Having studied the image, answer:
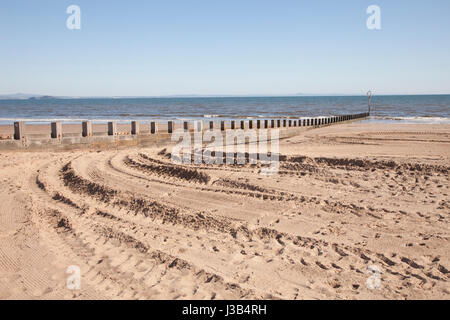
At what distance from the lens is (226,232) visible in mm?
5191

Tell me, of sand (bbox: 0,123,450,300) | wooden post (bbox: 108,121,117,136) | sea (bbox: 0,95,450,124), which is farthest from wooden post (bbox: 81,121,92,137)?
sea (bbox: 0,95,450,124)

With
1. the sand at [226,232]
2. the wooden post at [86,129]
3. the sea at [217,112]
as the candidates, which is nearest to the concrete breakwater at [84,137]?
the wooden post at [86,129]

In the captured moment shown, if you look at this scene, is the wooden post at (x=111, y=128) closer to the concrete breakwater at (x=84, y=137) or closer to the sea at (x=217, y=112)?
the concrete breakwater at (x=84, y=137)

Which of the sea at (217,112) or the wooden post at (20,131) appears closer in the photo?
the wooden post at (20,131)

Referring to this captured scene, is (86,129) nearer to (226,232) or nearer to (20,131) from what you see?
Result: (20,131)

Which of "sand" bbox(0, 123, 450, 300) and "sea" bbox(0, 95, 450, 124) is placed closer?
"sand" bbox(0, 123, 450, 300)

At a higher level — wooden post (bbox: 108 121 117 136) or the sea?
the sea

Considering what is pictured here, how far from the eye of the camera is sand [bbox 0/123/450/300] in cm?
381

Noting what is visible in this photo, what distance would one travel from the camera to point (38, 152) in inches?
395

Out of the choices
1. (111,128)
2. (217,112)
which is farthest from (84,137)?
(217,112)

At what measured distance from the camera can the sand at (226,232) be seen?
3.81 metres

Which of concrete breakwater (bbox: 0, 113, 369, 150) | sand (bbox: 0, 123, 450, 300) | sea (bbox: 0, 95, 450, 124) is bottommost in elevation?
sand (bbox: 0, 123, 450, 300)

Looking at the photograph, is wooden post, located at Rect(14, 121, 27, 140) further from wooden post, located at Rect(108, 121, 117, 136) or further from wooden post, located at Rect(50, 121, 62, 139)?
wooden post, located at Rect(108, 121, 117, 136)
